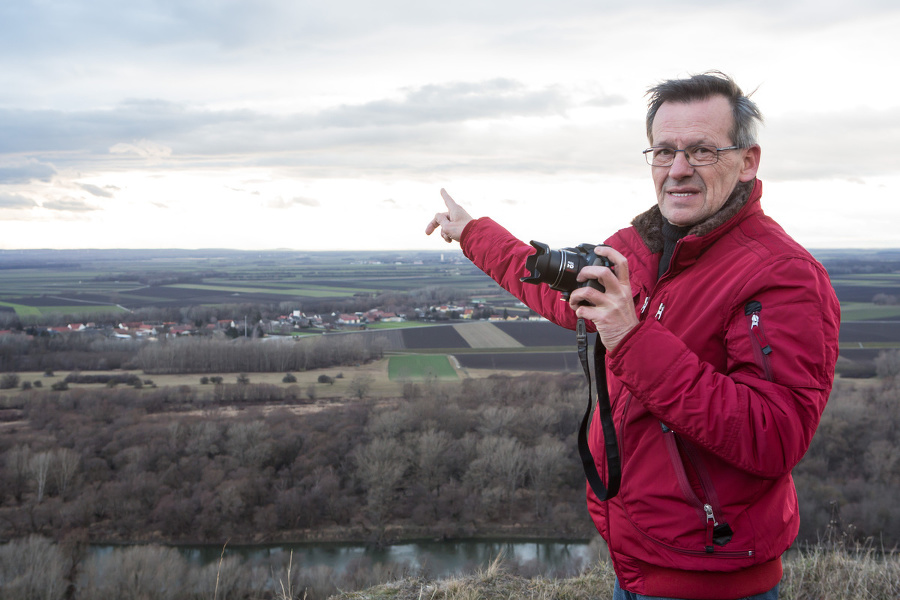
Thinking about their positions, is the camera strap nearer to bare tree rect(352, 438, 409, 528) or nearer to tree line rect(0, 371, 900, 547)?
tree line rect(0, 371, 900, 547)

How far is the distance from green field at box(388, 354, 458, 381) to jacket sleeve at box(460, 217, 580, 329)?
37.4 m

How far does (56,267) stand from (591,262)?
16832 centimetres

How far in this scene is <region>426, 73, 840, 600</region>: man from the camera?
1.52 metres

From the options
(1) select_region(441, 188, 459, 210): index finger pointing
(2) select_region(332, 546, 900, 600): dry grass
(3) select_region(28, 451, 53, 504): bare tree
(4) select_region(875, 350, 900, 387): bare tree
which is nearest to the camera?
(1) select_region(441, 188, 459, 210): index finger pointing

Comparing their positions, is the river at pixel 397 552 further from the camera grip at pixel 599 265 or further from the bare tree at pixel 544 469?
the camera grip at pixel 599 265

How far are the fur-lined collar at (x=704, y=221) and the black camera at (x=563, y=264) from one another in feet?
1.07

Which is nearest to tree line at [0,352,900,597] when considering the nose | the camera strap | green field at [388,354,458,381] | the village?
green field at [388,354,458,381]

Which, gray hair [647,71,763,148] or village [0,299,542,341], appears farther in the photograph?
village [0,299,542,341]

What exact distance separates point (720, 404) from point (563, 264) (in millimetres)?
552

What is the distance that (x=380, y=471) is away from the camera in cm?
2559

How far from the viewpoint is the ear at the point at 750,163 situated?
1903mm

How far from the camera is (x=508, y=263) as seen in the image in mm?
2807

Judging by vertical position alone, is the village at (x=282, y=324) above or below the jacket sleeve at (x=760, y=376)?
below

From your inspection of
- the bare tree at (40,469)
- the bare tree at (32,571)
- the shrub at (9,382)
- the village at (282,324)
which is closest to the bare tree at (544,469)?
the bare tree at (32,571)
